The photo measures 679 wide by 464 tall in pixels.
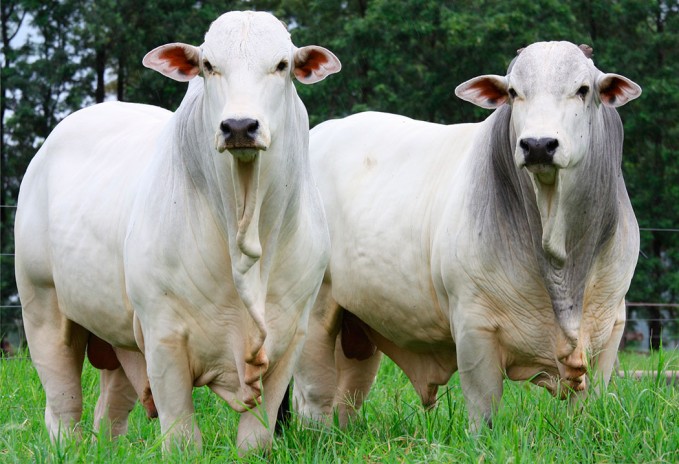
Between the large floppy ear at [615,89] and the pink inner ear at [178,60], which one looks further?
the large floppy ear at [615,89]

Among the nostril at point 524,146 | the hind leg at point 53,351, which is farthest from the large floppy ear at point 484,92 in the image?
the hind leg at point 53,351

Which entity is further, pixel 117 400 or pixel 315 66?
pixel 117 400

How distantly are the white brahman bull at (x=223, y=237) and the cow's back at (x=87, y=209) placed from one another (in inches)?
0.7

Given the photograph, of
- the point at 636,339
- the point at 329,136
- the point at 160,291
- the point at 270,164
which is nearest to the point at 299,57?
the point at 270,164

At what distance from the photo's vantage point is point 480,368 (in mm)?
5430

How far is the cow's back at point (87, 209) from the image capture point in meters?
Result: 5.36

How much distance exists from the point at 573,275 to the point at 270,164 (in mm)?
1551

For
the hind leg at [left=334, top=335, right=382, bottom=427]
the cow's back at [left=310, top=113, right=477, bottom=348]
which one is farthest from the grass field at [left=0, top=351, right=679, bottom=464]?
the hind leg at [left=334, top=335, right=382, bottom=427]

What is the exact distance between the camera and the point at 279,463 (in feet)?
15.2

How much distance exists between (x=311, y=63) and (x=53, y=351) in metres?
2.30

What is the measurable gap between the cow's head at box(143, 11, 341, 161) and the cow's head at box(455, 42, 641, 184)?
0.85 meters

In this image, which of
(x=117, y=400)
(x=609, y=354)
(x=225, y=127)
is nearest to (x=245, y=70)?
(x=225, y=127)

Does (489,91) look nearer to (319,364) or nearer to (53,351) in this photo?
(319,364)

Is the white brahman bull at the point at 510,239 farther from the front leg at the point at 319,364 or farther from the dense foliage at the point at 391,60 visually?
the dense foliage at the point at 391,60
